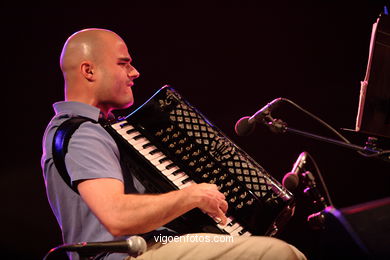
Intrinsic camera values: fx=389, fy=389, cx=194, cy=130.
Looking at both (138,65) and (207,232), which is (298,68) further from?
(207,232)

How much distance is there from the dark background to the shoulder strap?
1541mm

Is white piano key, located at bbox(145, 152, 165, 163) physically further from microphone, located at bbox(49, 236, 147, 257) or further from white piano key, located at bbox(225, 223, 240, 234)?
microphone, located at bbox(49, 236, 147, 257)

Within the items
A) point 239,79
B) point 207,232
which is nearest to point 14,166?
point 207,232

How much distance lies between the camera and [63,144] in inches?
70.9

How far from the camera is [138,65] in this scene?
3742 millimetres

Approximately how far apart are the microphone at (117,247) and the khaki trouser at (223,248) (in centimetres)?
42

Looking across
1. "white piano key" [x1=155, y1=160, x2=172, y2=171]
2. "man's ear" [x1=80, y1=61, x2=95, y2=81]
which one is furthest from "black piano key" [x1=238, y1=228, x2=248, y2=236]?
"man's ear" [x1=80, y1=61, x2=95, y2=81]

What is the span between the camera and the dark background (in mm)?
3195

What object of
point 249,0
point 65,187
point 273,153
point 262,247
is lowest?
point 273,153

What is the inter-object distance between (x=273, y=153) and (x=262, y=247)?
253cm

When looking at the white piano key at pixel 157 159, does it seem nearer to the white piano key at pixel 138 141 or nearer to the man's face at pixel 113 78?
the white piano key at pixel 138 141

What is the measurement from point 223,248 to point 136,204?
16.9 inches

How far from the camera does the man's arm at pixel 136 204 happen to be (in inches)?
A: 64.1

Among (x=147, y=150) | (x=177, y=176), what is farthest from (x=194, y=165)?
(x=147, y=150)
